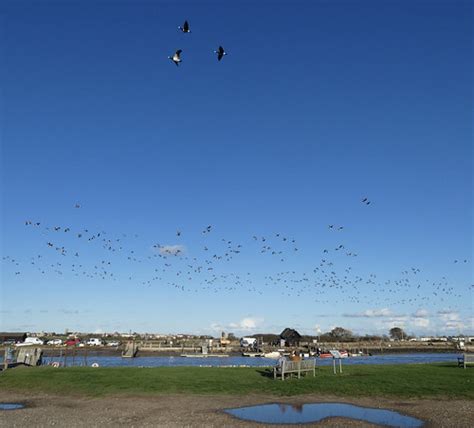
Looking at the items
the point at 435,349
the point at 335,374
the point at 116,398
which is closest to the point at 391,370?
the point at 335,374

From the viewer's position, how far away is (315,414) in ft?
83.5

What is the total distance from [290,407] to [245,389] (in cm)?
637

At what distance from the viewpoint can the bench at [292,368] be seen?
124 ft

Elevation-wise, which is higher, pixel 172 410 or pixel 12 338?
pixel 12 338

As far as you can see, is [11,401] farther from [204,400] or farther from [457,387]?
[457,387]

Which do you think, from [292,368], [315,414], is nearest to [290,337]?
[292,368]

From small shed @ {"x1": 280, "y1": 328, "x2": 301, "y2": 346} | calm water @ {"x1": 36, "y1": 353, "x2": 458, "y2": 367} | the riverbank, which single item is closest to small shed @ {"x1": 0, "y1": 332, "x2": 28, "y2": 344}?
calm water @ {"x1": 36, "y1": 353, "x2": 458, "y2": 367}

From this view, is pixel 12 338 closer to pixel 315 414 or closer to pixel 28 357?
pixel 28 357

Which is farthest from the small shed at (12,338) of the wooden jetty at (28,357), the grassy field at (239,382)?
the grassy field at (239,382)

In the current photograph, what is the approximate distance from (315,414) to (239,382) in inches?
449

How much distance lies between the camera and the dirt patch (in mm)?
23359

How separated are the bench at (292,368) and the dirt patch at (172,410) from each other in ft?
22.1

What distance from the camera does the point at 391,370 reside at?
138 feet

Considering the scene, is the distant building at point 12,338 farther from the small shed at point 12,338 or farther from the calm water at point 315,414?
the calm water at point 315,414
